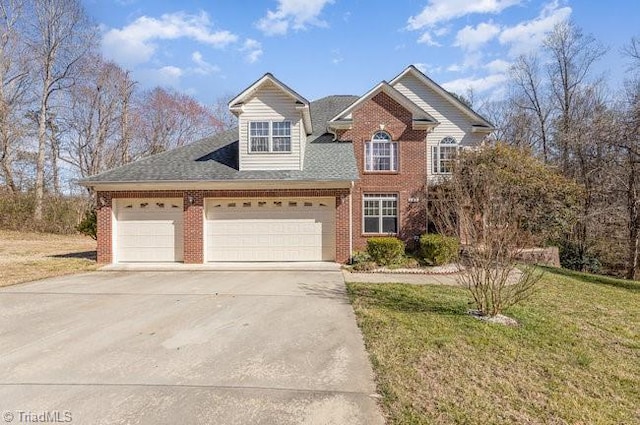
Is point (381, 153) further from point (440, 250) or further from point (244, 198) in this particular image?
point (244, 198)

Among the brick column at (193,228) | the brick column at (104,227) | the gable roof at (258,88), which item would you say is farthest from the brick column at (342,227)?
the brick column at (104,227)

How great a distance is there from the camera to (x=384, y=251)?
11.4 metres

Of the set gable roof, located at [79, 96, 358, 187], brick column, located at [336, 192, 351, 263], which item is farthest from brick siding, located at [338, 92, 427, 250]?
brick column, located at [336, 192, 351, 263]

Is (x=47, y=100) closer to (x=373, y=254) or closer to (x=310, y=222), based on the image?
(x=310, y=222)

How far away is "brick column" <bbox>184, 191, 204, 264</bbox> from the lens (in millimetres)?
11586

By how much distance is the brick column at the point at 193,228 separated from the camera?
11586 mm

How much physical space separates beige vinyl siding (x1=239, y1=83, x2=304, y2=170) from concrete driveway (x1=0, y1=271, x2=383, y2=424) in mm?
5604

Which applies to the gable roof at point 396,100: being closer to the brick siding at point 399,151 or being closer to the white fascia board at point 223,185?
the brick siding at point 399,151

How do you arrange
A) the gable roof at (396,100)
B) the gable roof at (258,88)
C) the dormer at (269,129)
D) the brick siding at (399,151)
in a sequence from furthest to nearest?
the brick siding at (399,151), the gable roof at (396,100), the dormer at (269,129), the gable roof at (258,88)

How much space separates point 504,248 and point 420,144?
30.8 ft

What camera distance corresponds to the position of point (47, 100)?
25328 millimetres

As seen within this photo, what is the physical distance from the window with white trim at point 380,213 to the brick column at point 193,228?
255 inches

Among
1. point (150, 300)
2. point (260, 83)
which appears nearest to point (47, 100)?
point (260, 83)

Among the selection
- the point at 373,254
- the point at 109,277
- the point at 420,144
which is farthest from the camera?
the point at 420,144
